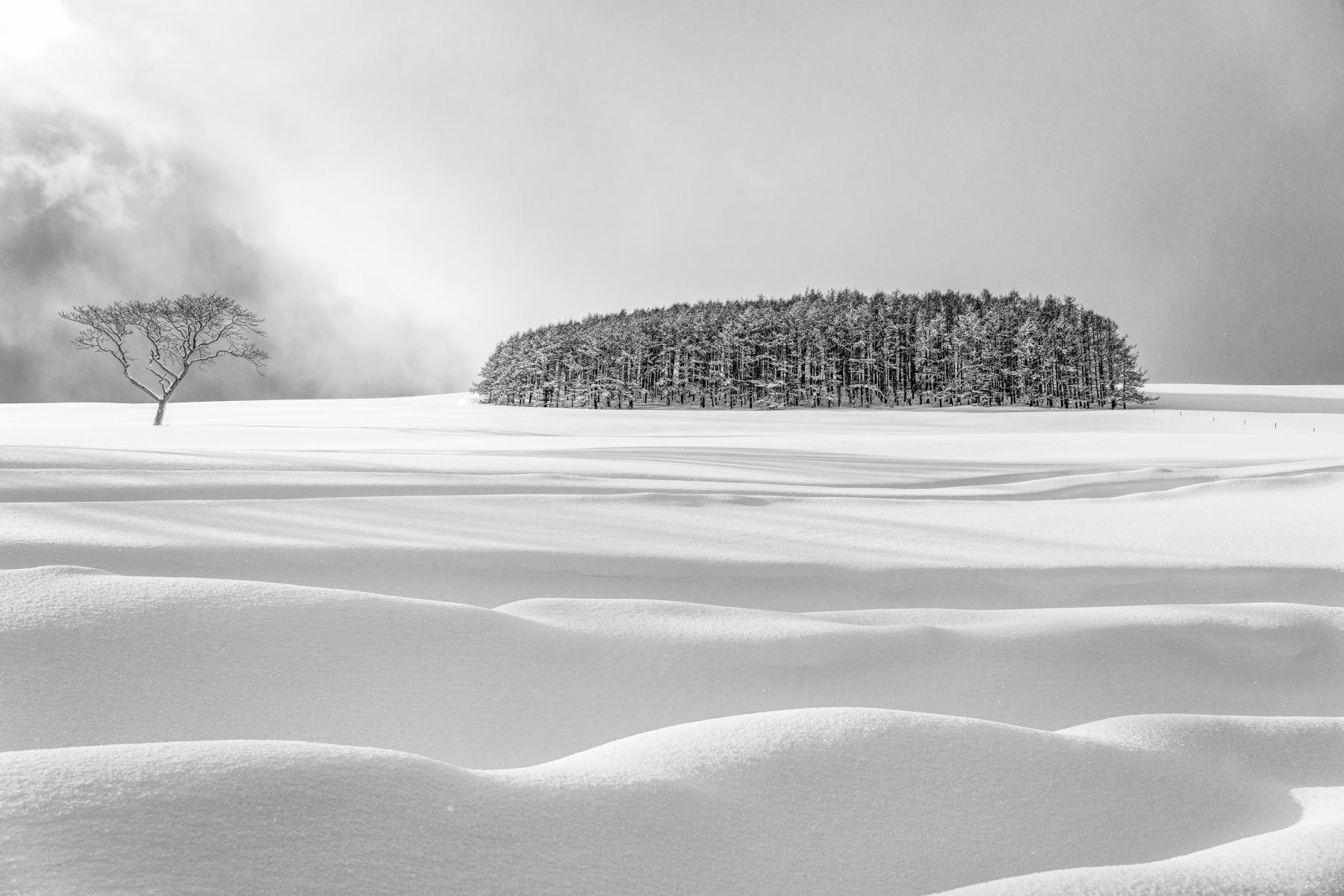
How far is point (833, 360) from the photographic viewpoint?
2112 inches

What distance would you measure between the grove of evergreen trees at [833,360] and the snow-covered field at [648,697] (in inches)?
1900

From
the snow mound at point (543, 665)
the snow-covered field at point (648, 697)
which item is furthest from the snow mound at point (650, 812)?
the snow mound at point (543, 665)

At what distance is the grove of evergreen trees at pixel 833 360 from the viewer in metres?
50.7

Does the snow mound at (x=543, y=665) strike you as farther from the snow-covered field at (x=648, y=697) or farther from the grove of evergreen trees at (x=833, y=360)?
the grove of evergreen trees at (x=833, y=360)

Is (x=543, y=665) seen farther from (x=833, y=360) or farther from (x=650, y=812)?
(x=833, y=360)

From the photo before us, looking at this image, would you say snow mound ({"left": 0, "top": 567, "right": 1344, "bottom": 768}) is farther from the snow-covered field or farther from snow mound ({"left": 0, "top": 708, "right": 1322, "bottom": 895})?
snow mound ({"left": 0, "top": 708, "right": 1322, "bottom": 895})

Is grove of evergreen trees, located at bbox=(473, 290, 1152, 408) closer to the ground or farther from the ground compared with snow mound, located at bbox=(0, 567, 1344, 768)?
farther from the ground

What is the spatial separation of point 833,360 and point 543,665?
53611 mm

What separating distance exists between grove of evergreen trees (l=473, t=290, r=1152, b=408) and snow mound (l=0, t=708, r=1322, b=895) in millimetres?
50694

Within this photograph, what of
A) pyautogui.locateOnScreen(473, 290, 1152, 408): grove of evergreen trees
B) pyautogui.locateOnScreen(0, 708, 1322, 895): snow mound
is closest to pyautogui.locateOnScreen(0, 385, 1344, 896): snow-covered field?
pyautogui.locateOnScreen(0, 708, 1322, 895): snow mound

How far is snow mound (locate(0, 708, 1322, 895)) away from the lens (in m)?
0.93

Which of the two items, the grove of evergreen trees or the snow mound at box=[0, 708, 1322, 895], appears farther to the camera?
the grove of evergreen trees

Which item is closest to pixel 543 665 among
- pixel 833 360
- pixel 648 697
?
pixel 648 697

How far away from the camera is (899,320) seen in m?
57.6
